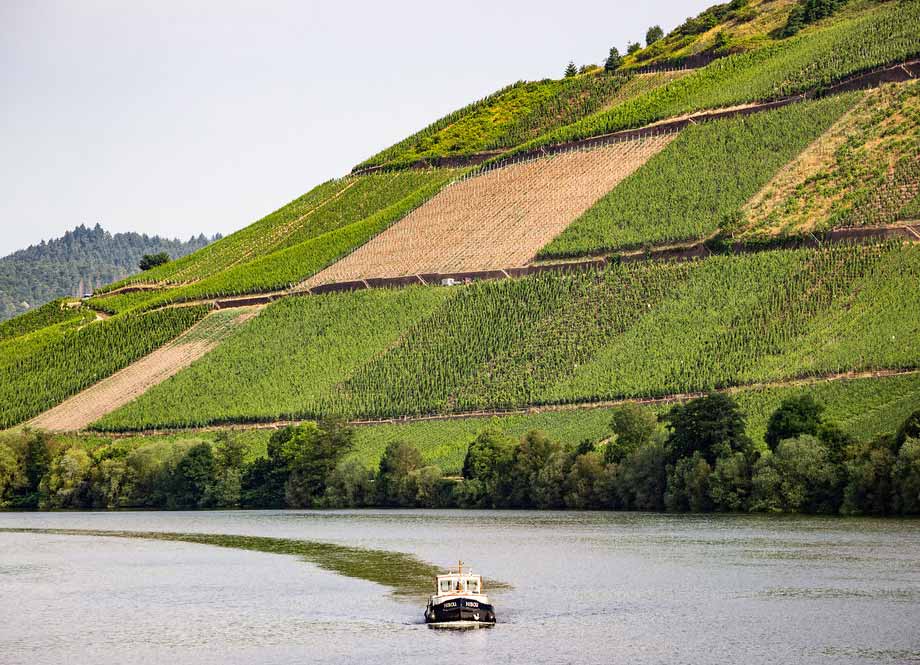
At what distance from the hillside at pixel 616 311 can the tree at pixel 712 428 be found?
416 inches

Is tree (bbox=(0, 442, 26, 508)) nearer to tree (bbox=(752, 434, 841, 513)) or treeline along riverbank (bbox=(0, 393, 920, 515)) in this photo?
treeline along riverbank (bbox=(0, 393, 920, 515))

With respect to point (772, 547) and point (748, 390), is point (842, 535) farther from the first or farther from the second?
point (748, 390)

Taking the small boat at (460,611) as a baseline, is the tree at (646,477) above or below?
above

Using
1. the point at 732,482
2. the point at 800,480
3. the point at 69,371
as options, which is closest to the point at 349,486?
the point at 732,482

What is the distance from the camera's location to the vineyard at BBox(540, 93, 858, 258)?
170 metres

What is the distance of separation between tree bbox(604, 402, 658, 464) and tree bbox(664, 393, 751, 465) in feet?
29.1

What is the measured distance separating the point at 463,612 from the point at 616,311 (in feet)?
317

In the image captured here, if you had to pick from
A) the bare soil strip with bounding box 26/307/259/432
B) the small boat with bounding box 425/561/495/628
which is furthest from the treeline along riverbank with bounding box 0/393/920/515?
the small boat with bounding box 425/561/495/628

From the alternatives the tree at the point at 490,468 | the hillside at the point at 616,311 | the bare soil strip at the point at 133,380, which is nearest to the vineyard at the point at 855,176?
the hillside at the point at 616,311

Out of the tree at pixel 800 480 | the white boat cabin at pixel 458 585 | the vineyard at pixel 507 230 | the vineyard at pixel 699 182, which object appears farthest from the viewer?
the vineyard at pixel 507 230

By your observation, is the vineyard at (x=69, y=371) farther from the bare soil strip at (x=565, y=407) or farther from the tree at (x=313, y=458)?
the tree at (x=313, y=458)

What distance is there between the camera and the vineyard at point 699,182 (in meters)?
170

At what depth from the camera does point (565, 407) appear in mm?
144875

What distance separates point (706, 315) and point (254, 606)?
85672mm
